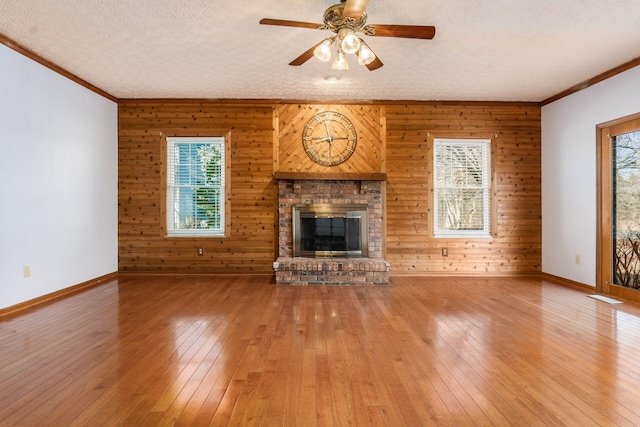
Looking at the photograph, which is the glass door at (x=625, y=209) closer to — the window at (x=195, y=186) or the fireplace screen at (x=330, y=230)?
the fireplace screen at (x=330, y=230)

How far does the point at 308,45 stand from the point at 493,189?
3.89 metres

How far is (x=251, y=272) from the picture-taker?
5844 mm

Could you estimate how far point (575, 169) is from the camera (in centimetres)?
514

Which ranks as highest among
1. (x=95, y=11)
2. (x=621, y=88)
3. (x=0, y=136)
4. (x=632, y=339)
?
(x=95, y=11)

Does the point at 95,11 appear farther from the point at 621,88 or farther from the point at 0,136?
the point at 621,88

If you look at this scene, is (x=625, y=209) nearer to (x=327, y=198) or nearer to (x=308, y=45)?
(x=327, y=198)

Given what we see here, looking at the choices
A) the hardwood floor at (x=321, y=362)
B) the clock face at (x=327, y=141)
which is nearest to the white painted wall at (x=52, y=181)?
the hardwood floor at (x=321, y=362)

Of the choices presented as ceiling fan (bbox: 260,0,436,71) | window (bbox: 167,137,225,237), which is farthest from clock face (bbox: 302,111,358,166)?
ceiling fan (bbox: 260,0,436,71)

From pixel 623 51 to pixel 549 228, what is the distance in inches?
107

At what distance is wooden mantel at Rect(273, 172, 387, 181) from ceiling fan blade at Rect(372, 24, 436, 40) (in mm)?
2782

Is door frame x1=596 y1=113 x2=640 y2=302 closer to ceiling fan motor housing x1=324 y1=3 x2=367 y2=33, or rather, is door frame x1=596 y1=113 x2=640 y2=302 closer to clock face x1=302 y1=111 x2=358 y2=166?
clock face x1=302 y1=111 x2=358 y2=166

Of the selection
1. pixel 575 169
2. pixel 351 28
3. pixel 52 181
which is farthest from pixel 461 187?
pixel 52 181

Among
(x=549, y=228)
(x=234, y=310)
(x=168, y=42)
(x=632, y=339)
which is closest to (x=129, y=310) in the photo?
(x=234, y=310)

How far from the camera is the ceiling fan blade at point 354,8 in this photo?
2.49m
